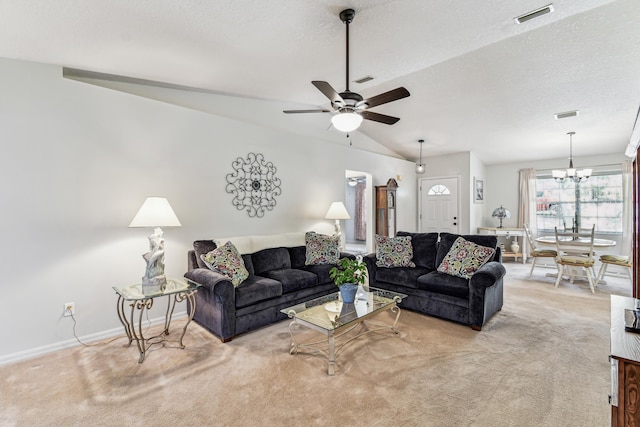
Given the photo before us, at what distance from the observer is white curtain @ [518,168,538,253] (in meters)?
6.89

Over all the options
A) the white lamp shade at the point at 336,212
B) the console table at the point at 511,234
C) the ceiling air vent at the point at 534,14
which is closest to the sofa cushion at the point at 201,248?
the white lamp shade at the point at 336,212

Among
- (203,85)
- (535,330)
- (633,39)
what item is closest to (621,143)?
(633,39)

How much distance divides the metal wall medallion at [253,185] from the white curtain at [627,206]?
6.41m

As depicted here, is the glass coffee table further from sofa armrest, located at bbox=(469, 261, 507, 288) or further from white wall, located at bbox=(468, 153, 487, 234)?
white wall, located at bbox=(468, 153, 487, 234)

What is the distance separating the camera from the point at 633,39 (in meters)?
2.94

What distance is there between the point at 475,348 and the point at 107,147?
3980 mm

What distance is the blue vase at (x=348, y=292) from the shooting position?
2781mm

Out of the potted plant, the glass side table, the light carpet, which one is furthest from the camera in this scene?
the potted plant

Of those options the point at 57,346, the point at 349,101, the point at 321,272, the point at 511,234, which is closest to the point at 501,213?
the point at 511,234

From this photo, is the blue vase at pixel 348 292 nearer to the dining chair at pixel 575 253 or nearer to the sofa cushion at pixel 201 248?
the sofa cushion at pixel 201 248

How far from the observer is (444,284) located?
131 inches

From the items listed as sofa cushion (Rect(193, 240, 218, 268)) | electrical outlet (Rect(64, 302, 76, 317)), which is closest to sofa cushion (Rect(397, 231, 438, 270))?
sofa cushion (Rect(193, 240, 218, 268))

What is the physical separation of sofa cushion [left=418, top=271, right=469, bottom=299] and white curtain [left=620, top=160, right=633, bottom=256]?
15.5ft

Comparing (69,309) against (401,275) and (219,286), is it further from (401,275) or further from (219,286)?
(401,275)
